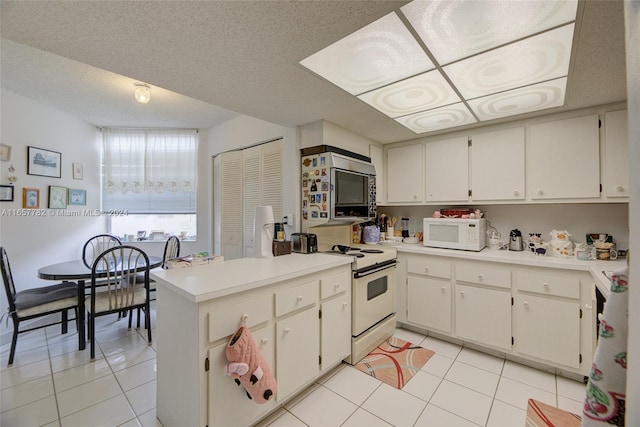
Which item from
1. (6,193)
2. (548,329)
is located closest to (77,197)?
(6,193)

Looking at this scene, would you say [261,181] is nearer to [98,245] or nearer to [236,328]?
[236,328]

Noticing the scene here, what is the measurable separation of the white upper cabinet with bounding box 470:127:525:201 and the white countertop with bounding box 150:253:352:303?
1.63m

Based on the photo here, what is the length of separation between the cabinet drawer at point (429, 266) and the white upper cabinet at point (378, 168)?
83 cm

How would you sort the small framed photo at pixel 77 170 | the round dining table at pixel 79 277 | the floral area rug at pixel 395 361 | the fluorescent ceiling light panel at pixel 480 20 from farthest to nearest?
1. the small framed photo at pixel 77 170
2. the round dining table at pixel 79 277
3. the floral area rug at pixel 395 361
4. the fluorescent ceiling light panel at pixel 480 20

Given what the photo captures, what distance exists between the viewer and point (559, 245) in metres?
2.32

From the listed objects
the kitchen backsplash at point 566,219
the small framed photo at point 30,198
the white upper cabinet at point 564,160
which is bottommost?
the kitchen backsplash at point 566,219

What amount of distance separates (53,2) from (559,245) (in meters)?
3.63

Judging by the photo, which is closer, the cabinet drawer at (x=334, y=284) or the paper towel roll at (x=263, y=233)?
the cabinet drawer at (x=334, y=284)

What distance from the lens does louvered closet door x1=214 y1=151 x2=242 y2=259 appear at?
3482mm

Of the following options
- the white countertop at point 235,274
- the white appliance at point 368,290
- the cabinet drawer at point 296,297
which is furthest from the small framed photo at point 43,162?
the cabinet drawer at point 296,297

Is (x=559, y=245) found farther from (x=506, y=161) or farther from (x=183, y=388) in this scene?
(x=183, y=388)

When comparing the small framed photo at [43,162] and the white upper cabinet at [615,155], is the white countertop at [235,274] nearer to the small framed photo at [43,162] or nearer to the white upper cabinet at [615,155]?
the white upper cabinet at [615,155]

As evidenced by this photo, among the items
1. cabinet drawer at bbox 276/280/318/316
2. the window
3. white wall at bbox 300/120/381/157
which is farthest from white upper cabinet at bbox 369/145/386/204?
the window

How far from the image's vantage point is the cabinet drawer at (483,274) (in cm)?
227
